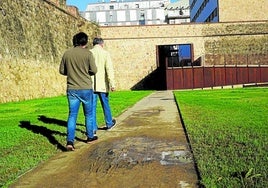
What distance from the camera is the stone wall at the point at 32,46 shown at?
19203 mm

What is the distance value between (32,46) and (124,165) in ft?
64.1

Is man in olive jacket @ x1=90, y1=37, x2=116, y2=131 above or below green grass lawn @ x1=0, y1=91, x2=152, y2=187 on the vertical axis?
above

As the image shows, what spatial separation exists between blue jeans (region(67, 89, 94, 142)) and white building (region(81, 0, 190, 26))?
291ft

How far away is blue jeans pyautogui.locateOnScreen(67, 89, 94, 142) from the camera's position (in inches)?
222

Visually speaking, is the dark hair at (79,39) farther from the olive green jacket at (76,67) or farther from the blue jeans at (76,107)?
the blue jeans at (76,107)

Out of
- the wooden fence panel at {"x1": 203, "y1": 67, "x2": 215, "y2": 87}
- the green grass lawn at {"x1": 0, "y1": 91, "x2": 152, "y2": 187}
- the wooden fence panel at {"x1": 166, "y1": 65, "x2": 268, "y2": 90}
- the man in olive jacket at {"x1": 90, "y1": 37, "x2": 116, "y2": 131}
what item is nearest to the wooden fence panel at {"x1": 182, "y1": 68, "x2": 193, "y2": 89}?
the wooden fence panel at {"x1": 166, "y1": 65, "x2": 268, "y2": 90}

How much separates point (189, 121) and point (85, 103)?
8.45ft

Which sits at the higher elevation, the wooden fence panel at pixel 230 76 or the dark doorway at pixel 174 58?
the dark doorway at pixel 174 58

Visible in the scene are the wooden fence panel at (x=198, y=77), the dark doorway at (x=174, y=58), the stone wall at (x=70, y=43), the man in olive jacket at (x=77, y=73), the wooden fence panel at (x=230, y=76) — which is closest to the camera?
the man in olive jacket at (x=77, y=73)

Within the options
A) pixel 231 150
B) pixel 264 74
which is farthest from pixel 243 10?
pixel 231 150

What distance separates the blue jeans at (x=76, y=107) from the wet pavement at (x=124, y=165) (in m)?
0.26

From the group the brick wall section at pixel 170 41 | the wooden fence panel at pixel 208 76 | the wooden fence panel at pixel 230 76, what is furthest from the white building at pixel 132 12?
the wooden fence panel at pixel 208 76

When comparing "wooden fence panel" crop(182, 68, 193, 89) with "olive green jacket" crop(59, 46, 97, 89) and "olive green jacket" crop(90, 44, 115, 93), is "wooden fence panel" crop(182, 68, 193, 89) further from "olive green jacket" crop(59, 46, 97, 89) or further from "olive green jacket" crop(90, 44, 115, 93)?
"olive green jacket" crop(59, 46, 97, 89)

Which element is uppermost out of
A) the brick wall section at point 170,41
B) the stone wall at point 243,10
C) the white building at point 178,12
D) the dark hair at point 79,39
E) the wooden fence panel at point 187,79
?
the white building at point 178,12
